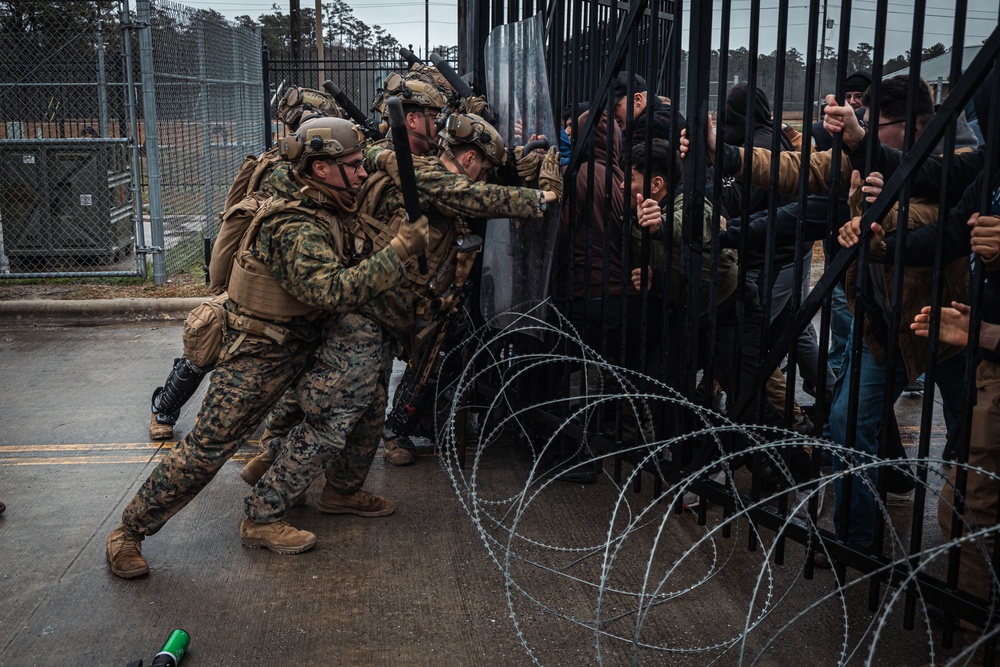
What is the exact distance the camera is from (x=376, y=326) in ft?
15.3

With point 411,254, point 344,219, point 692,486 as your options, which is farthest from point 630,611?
point 344,219

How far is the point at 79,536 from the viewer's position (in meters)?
4.74

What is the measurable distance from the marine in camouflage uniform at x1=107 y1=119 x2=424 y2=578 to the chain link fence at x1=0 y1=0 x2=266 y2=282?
6667 millimetres

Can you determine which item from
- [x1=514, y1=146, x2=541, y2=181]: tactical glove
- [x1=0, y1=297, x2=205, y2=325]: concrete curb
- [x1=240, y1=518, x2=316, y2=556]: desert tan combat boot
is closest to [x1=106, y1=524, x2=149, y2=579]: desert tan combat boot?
[x1=240, y1=518, x2=316, y2=556]: desert tan combat boot

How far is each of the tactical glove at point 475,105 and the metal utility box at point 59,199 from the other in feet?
23.0

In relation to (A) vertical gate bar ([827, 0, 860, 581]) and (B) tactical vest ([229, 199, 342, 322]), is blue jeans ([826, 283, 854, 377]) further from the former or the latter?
(B) tactical vest ([229, 199, 342, 322])

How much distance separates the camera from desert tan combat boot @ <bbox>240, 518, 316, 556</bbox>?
14.9ft

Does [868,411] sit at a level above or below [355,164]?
below

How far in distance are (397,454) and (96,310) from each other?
549 cm

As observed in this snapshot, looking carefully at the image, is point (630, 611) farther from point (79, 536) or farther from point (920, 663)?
point (79, 536)

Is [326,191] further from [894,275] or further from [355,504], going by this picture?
[894,275]

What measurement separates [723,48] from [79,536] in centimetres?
355

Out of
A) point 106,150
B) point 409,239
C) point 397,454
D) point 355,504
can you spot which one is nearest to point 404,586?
point 355,504

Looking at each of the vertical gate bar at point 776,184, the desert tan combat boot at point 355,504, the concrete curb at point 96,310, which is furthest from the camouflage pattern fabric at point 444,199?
the concrete curb at point 96,310
